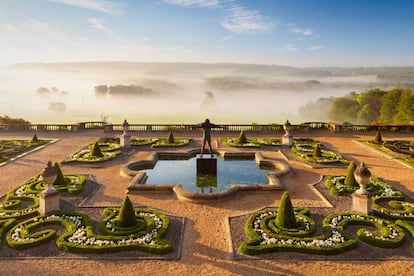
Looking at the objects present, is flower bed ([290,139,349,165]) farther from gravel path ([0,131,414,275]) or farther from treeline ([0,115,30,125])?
treeline ([0,115,30,125])

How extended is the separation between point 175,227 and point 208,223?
1688 mm

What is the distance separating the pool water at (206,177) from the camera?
23.5 metres

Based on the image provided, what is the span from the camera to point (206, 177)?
2525 centimetres

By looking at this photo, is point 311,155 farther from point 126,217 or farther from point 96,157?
point 126,217

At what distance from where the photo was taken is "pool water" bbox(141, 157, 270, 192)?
2345cm

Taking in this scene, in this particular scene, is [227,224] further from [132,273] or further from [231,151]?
[231,151]

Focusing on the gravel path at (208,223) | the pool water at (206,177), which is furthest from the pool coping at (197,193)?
the pool water at (206,177)

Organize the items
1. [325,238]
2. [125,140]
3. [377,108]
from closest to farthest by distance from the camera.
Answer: [325,238] < [125,140] < [377,108]

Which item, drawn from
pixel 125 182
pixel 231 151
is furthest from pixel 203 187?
pixel 231 151

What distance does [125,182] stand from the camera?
23.2 meters


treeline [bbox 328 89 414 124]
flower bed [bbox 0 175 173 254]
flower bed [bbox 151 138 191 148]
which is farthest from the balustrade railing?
flower bed [bbox 0 175 173 254]

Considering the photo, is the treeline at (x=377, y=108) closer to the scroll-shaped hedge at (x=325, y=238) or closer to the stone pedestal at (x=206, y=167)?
the stone pedestal at (x=206, y=167)

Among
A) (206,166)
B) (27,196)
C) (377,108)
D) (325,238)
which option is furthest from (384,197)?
(377,108)

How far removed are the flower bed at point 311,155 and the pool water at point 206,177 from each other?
4284mm
